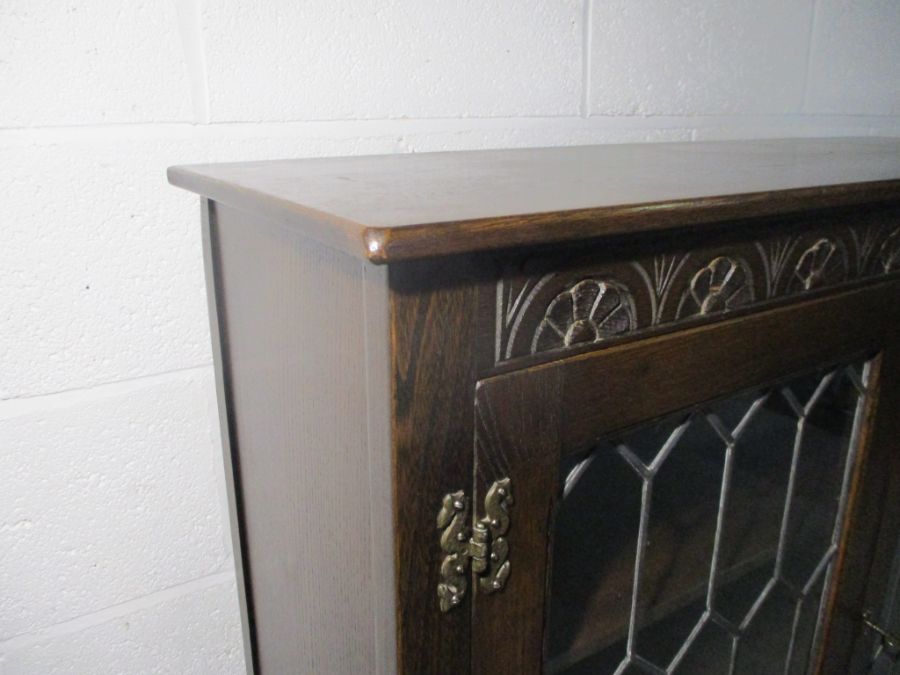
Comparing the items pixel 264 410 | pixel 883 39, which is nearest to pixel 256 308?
pixel 264 410

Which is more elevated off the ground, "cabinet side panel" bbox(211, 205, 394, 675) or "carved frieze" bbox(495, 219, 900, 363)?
"carved frieze" bbox(495, 219, 900, 363)

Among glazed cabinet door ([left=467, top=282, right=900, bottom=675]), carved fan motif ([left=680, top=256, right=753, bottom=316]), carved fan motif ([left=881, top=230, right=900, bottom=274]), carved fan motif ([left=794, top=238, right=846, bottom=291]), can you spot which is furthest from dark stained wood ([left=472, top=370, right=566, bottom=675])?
carved fan motif ([left=881, top=230, right=900, bottom=274])

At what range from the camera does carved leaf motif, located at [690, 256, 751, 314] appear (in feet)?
1.63

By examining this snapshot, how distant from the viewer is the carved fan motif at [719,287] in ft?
1.62

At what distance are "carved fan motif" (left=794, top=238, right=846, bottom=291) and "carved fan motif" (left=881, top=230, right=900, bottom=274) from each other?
0.22 ft

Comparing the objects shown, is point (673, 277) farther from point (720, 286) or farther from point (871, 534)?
point (871, 534)

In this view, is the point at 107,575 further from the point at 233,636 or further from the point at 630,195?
the point at 630,195

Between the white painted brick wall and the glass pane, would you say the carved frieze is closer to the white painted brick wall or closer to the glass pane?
the glass pane

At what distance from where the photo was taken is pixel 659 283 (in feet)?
1.54

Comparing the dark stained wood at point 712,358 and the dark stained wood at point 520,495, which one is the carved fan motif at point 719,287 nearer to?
the dark stained wood at point 712,358

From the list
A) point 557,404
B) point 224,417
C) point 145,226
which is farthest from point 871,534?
point 145,226

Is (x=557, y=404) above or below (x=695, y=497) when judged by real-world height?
above

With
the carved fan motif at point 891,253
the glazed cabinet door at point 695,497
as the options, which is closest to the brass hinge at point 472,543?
the glazed cabinet door at point 695,497

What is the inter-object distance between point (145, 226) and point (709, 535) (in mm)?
573
